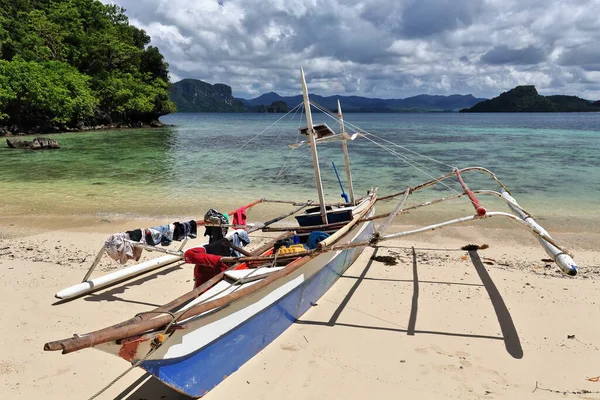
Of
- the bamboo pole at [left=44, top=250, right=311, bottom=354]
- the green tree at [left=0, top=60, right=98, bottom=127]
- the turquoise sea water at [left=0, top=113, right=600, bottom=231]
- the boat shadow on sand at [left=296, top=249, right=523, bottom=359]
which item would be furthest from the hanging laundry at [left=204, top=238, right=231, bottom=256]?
the green tree at [left=0, top=60, right=98, bottom=127]

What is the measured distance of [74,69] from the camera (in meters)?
50.3

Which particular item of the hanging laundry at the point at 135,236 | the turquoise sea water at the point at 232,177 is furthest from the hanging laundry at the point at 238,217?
the turquoise sea water at the point at 232,177

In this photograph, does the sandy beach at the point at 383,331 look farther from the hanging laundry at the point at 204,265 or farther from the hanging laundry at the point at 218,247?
the hanging laundry at the point at 218,247

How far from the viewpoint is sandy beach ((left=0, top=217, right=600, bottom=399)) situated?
4.62 metres

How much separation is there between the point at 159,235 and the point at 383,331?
382cm

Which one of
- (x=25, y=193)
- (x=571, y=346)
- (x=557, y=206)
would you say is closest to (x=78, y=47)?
(x=25, y=193)

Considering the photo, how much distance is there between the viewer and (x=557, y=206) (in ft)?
46.4

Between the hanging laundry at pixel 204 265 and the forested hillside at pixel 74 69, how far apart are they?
40.3 meters

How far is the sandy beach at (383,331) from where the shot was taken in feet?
15.2

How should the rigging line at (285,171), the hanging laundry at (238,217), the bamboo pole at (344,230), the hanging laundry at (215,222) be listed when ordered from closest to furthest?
the bamboo pole at (344,230)
the hanging laundry at (215,222)
the hanging laundry at (238,217)
the rigging line at (285,171)

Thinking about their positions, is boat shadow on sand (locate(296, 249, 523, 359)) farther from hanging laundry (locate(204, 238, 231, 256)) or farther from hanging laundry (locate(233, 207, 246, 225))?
hanging laundry (locate(233, 207, 246, 225))

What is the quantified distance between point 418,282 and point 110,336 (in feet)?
18.1

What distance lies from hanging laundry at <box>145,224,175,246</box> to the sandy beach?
3.02ft

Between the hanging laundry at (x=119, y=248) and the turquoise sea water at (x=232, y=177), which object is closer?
the hanging laundry at (x=119, y=248)
